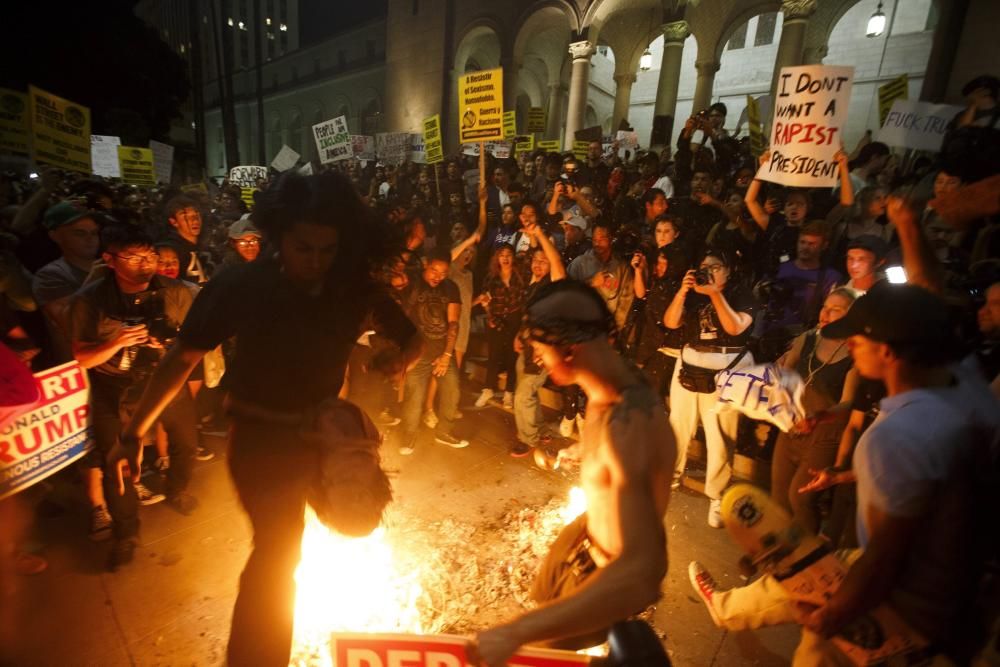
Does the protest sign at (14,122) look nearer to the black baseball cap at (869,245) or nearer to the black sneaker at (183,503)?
the black sneaker at (183,503)

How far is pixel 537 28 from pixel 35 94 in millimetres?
16687

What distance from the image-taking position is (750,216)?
602 centimetres

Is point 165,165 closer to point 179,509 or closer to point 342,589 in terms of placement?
point 179,509

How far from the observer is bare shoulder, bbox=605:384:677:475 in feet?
5.55

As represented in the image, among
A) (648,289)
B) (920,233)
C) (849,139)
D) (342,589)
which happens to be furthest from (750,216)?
(849,139)

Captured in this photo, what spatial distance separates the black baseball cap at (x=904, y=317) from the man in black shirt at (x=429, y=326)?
12.5 feet

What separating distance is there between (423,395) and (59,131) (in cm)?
681

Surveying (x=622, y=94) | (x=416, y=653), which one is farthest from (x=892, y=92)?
(x=622, y=94)

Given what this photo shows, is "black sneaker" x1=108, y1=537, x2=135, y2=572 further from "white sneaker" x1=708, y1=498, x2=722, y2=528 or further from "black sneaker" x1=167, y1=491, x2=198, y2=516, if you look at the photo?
"white sneaker" x1=708, y1=498, x2=722, y2=528

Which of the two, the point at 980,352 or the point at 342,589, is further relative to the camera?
the point at 342,589

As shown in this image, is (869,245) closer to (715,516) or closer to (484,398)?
(715,516)

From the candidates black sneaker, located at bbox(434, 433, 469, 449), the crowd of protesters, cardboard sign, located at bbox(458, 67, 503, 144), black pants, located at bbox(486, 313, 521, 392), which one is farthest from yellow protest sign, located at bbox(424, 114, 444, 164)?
black sneaker, located at bbox(434, 433, 469, 449)

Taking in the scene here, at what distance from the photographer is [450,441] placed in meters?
5.57

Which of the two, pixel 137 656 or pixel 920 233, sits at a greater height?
pixel 920 233
